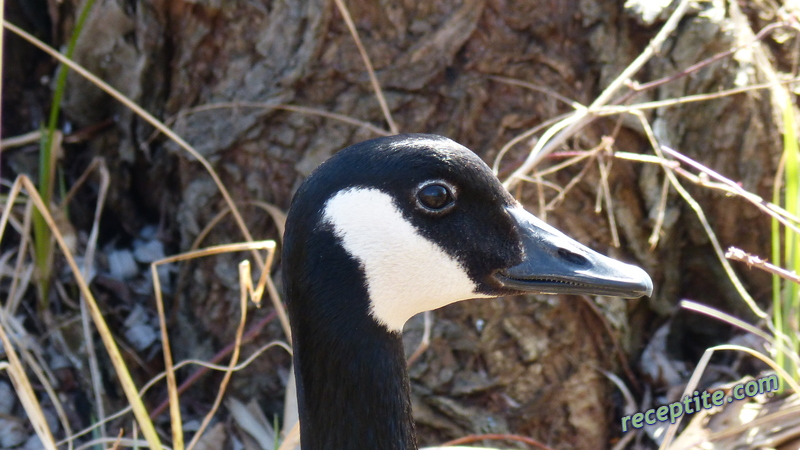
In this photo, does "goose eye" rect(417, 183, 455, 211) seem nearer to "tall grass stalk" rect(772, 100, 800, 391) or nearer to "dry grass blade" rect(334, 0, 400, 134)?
"dry grass blade" rect(334, 0, 400, 134)

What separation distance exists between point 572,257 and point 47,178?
168 centimetres

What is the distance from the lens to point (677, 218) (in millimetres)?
2635

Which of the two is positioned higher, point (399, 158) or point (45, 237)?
point (399, 158)

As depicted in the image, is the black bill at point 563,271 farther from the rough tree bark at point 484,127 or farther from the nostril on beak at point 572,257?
the rough tree bark at point 484,127

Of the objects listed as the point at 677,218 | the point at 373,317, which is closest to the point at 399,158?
the point at 373,317

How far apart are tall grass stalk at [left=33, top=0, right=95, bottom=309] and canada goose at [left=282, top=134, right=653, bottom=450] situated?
1.22 m

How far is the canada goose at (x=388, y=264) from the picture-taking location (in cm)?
152

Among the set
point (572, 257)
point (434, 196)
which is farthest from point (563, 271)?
point (434, 196)

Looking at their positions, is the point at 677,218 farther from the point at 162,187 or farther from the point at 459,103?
the point at 162,187

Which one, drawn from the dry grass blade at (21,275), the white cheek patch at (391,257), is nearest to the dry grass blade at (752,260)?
the white cheek patch at (391,257)

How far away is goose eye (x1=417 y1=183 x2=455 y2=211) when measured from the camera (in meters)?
1.54

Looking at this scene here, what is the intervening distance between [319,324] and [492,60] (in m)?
1.21

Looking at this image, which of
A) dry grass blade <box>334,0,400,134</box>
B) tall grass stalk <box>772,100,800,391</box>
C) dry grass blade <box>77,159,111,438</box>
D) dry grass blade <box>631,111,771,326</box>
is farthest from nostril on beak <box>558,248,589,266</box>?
dry grass blade <box>77,159,111,438</box>

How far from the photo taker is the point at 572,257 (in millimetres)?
1591
